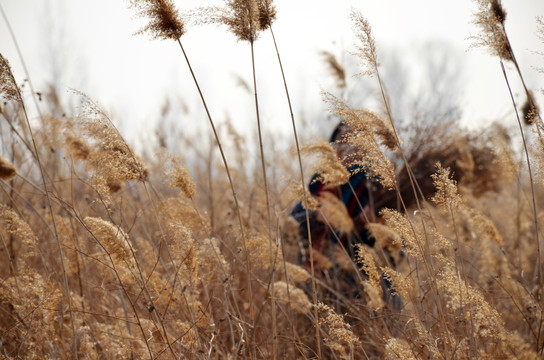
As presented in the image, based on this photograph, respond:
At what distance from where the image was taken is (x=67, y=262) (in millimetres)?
2156

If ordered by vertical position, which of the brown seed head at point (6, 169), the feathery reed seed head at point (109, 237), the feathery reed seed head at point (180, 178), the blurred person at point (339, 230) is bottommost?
the blurred person at point (339, 230)

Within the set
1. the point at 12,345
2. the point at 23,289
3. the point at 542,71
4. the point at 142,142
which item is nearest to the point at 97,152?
the point at 23,289

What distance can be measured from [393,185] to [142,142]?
4.99m

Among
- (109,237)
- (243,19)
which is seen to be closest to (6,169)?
(109,237)

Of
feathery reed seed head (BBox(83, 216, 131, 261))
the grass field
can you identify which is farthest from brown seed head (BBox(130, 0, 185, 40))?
feathery reed seed head (BBox(83, 216, 131, 261))

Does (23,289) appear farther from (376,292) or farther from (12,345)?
(376,292)

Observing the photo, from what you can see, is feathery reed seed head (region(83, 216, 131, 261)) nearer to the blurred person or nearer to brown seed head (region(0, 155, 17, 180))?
brown seed head (region(0, 155, 17, 180))

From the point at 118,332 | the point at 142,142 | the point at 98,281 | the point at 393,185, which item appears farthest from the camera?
the point at 142,142

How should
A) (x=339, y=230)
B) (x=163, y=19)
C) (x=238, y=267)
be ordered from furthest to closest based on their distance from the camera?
(x=339, y=230) < (x=238, y=267) < (x=163, y=19)

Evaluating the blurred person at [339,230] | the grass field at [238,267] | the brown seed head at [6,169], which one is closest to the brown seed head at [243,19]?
the grass field at [238,267]

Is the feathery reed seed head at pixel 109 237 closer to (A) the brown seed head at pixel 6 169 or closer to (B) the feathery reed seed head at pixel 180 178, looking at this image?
(B) the feathery reed seed head at pixel 180 178

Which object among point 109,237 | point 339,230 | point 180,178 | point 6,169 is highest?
point 6,169

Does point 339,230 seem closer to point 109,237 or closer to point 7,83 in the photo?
point 109,237

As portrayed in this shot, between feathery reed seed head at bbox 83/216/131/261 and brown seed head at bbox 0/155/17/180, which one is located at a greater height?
brown seed head at bbox 0/155/17/180
